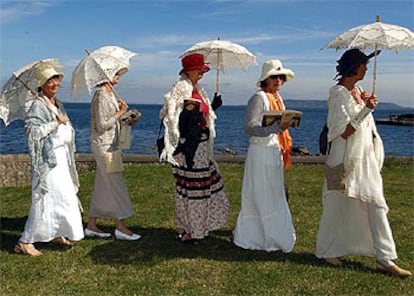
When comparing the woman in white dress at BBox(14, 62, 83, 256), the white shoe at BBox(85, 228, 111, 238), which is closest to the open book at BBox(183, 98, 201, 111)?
the woman in white dress at BBox(14, 62, 83, 256)

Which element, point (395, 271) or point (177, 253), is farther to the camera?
point (177, 253)

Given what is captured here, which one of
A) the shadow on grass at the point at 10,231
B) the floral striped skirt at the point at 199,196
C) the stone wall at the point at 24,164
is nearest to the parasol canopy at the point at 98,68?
the floral striped skirt at the point at 199,196

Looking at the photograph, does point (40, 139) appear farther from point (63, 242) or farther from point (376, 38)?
point (376, 38)

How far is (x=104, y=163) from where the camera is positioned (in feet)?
21.7

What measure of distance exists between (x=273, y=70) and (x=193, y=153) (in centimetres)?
130

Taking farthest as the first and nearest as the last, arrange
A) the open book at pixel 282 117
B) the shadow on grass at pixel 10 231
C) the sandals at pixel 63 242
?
1. the shadow on grass at pixel 10 231
2. the sandals at pixel 63 242
3. the open book at pixel 282 117

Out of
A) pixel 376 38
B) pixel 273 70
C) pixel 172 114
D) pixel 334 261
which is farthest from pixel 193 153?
pixel 376 38

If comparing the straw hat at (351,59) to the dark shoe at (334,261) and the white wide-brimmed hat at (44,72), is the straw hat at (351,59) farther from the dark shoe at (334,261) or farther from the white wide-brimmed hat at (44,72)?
the white wide-brimmed hat at (44,72)

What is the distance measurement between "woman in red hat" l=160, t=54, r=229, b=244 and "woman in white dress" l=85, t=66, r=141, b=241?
71 cm

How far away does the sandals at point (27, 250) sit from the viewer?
603cm

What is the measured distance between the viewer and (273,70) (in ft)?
19.4

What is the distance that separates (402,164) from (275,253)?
7882mm

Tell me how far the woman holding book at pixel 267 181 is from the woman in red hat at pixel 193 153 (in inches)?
19.4

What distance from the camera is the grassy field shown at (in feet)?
16.7
